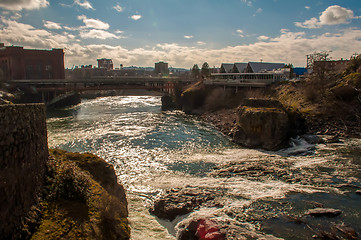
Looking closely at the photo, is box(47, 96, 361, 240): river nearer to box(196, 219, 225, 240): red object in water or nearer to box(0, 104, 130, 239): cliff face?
box(196, 219, 225, 240): red object in water

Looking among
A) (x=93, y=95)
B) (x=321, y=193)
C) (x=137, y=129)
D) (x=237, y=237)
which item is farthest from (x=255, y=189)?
(x=93, y=95)

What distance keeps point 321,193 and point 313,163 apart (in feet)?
18.5

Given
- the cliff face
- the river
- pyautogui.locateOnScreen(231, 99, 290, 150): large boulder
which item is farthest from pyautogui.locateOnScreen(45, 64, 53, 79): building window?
the cliff face

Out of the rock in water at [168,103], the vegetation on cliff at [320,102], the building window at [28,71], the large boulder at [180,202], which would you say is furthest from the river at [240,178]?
the building window at [28,71]

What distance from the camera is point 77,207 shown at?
8.81 meters

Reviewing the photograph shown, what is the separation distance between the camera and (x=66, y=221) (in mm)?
→ 8117

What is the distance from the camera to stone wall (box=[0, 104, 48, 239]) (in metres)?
6.86

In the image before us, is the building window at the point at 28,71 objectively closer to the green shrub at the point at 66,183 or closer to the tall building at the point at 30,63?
the tall building at the point at 30,63

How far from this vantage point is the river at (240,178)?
1132 cm

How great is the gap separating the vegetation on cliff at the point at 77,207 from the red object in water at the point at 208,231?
3081mm

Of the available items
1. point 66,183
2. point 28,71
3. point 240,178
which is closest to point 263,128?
point 240,178

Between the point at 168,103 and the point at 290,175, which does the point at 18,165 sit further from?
the point at 168,103

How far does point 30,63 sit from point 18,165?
77.6 meters

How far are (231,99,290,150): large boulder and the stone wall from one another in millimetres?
21056
